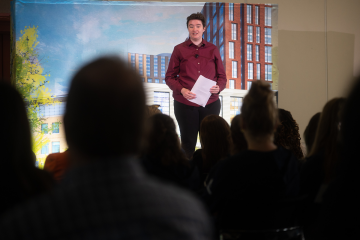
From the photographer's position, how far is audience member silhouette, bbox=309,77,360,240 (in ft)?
1.84

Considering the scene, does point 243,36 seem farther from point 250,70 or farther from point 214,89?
point 214,89

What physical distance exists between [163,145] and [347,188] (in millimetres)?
1080

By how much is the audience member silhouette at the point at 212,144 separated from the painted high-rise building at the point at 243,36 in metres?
2.08

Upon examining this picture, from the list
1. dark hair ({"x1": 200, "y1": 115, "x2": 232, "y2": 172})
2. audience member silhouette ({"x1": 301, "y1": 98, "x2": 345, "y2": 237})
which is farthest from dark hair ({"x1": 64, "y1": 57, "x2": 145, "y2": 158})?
dark hair ({"x1": 200, "y1": 115, "x2": 232, "y2": 172})

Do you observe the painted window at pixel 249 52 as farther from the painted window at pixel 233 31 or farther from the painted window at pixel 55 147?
the painted window at pixel 55 147

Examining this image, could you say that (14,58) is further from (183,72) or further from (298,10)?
(298,10)

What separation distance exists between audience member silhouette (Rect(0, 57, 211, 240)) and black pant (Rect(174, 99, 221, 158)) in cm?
271

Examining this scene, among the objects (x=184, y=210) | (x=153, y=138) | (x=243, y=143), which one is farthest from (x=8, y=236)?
(x=243, y=143)

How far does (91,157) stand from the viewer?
0.50 m

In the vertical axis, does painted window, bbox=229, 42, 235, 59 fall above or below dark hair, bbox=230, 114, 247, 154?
above

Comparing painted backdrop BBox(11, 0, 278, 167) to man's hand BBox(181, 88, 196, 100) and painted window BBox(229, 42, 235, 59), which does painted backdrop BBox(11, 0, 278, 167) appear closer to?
painted window BBox(229, 42, 235, 59)

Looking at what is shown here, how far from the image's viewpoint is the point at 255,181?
124 centimetres

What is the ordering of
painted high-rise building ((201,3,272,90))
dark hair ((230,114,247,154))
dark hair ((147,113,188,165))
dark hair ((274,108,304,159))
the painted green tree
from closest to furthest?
dark hair ((147,113,188,165)) → dark hair ((230,114,247,154)) → dark hair ((274,108,304,159)) → the painted green tree → painted high-rise building ((201,3,272,90))

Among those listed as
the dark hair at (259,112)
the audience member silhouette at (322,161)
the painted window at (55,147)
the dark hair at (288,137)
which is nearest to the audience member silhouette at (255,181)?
the dark hair at (259,112)
